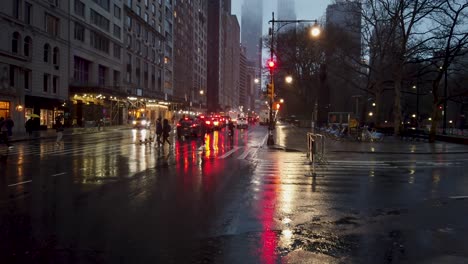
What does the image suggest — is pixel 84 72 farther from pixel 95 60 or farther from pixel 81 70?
pixel 95 60

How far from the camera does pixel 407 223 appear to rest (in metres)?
8.28

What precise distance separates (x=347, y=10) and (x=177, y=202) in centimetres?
4285

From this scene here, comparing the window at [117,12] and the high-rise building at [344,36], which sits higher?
A: the window at [117,12]

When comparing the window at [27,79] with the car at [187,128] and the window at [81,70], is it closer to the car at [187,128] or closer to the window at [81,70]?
the window at [81,70]

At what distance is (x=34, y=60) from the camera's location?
164 ft

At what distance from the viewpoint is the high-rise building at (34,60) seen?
44656mm

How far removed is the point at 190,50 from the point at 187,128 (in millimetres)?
105930

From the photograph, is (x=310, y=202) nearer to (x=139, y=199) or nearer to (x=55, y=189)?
(x=139, y=199)

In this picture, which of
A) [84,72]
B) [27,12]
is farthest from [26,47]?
[84,72]

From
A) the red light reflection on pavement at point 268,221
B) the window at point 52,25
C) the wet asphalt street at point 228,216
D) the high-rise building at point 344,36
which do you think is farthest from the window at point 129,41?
the red light reflection on pavement at point 268,221

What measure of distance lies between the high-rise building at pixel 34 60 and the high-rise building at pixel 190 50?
54933mm

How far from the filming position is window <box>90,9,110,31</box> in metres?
66.7

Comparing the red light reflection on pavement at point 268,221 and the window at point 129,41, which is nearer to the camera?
the red light reflection on pavement at point 268,221

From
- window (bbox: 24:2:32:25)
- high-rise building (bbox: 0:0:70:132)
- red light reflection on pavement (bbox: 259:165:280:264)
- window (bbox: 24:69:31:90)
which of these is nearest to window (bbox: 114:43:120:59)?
high-rise building (bbox: 0:0:70:132)
